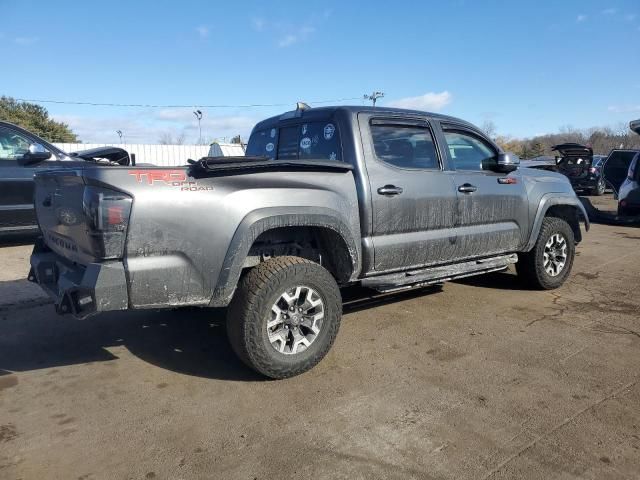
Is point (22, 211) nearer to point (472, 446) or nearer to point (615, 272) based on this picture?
point (472, 446)

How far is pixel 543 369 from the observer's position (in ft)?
12.1

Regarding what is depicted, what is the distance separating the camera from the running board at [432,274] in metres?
4.15

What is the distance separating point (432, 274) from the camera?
4.51 meters

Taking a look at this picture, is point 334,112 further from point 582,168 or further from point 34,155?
point 582,168

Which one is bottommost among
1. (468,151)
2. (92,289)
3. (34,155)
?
(92,289)

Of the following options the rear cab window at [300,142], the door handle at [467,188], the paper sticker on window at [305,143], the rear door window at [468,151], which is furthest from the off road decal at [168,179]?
the rear door window at [468,151]

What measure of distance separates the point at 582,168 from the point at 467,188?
15.0m

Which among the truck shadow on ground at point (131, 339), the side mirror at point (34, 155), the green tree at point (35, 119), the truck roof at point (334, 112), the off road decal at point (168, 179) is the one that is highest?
the green tree at point (35, 119)

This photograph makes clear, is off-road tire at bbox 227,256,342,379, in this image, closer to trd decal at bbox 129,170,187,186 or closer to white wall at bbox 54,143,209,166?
trd decal at bbox 129,170,187,186

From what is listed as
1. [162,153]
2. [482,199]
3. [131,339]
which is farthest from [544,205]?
[162,153]

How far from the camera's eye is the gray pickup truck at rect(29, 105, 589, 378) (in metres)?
3.04

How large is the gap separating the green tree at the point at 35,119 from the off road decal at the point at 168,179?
42.2m

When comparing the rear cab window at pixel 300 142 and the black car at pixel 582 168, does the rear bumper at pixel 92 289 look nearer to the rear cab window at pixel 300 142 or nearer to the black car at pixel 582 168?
the rear cab window at pixel 300 142

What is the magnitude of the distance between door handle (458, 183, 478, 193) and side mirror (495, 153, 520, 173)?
0.50 m
